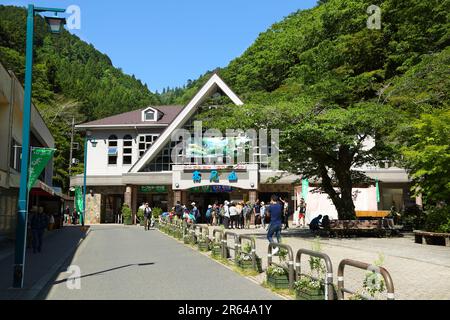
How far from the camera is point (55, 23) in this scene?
10305mm

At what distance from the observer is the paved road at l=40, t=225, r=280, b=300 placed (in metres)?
8.62

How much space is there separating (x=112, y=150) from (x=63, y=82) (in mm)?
29920

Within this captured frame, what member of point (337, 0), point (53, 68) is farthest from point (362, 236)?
point (53, 68)

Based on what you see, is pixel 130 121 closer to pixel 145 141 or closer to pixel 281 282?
pixel 145 141

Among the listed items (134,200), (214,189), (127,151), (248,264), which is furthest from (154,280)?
(127,151)

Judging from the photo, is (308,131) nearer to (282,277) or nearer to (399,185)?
(282,277)

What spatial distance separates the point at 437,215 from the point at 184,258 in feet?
30.8

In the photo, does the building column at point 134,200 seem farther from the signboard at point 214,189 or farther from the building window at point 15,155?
the building window at point 15,155

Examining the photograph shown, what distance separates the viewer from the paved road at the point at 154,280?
28.3 ft

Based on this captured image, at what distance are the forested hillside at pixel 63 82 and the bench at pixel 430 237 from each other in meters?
29.3

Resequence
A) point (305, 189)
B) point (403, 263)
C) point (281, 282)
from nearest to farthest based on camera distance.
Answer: point (281, 282)
point (403, 263)
point (305, 189)
